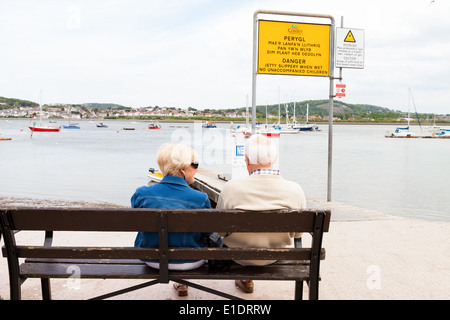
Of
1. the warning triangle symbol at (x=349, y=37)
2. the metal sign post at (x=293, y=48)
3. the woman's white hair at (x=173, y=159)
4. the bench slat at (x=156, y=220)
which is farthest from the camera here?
the warning triangle symbol at (x=349, y=37)

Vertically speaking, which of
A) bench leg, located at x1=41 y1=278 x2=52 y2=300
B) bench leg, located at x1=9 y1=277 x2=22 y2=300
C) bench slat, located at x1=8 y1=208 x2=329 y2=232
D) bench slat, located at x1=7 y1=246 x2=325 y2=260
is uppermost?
bench slat, located at x1=8 y1=208 x2=329 y2=232

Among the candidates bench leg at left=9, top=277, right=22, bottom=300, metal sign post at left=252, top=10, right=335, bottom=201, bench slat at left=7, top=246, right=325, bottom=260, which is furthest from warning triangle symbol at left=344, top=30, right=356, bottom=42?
bench leg at left=9, top=277, right=22, bottom=300

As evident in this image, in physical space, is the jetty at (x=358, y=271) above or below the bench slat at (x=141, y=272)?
below

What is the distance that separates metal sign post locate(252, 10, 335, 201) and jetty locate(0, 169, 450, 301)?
103 inches

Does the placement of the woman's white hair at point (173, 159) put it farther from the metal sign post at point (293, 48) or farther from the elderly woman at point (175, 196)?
the metal sign post at point (293, 48)

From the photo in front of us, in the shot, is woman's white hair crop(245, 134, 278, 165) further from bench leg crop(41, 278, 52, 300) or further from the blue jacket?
bench leg crop(41, 278, 52, 300)

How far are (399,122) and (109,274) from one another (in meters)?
183

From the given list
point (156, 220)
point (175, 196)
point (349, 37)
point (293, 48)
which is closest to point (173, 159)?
point (175, 196)

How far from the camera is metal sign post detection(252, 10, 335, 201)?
7.33 metres

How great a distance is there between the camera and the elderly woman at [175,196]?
113 inches

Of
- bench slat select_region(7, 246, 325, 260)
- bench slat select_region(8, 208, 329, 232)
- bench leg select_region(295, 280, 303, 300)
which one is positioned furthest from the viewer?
bench leg select_region(295, 280, 303, 300)

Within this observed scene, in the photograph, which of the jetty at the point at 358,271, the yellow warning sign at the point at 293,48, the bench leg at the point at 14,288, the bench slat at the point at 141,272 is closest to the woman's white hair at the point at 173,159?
the bench slat at the point at 141,272

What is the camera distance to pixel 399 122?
567ft
